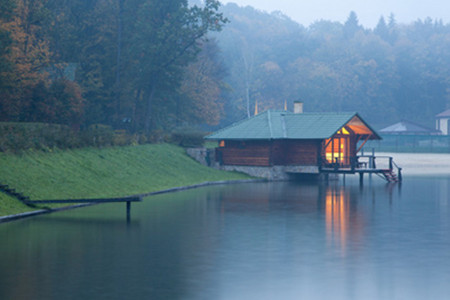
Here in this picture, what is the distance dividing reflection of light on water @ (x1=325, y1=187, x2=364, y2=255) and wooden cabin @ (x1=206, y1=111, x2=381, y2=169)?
15.2m

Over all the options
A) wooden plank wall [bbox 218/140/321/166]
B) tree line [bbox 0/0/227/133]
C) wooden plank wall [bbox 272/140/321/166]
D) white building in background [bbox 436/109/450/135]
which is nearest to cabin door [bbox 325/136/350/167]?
wooden plank wall [bbox 272/140/321/166]

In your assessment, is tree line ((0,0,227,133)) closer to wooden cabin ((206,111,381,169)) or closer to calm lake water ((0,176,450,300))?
wooden cabin ((206,111,381,169))

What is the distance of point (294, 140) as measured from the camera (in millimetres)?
51312

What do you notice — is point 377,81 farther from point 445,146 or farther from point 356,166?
point 356,166

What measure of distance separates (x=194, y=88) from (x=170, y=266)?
70.2 meters

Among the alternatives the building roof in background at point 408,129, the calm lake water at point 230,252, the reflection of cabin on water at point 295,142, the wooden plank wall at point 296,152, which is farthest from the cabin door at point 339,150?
the building roof in background at point 408,129

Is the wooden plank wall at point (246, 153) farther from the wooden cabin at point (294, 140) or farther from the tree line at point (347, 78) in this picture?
the tree line at point (347, 78)

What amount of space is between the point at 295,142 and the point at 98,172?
18675mm

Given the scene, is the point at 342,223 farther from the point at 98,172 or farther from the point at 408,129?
the point at 408,129

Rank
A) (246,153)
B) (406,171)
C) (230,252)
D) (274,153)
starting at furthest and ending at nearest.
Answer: (406,171), (246,153), (274,153), (230,252)

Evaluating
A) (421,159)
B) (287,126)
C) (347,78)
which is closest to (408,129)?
(421,159)

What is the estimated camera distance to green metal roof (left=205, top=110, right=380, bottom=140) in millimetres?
50031

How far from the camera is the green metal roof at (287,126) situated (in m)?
50.0

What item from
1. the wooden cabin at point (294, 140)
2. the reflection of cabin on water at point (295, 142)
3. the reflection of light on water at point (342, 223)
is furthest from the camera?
the wooden cabin at point (294, 140)
